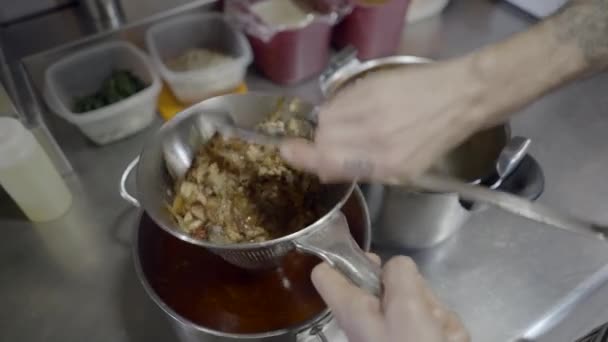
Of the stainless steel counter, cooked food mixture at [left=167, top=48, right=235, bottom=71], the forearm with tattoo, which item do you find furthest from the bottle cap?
→ the forearm with tattoo

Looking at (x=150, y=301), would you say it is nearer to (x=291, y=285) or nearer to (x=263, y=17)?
(x=291, y=285)

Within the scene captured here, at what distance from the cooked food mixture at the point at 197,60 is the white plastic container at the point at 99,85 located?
6cm

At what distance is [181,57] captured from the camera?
82 centimetres

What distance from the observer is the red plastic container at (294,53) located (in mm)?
764

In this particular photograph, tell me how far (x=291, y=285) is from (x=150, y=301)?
17 cm

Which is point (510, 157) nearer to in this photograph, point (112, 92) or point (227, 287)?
point (227, 287)

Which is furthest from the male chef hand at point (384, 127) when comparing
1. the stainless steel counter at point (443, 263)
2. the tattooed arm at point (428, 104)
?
the stainless steel counter at point (443, 263)

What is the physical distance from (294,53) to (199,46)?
0.56ft

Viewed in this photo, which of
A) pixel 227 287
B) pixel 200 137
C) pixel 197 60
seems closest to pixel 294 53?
pixel 197 60

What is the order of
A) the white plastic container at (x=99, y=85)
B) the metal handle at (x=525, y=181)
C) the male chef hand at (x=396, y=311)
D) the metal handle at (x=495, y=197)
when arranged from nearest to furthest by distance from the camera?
the male chef hand at (x=396, y=311), the metal handle at (x=495, y=197), the metal handle at (x=525, y=181), the white plastic container at (x=99, y=85)

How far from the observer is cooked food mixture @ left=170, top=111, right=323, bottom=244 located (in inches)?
21.7

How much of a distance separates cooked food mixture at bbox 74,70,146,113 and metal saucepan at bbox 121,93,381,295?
0.23m

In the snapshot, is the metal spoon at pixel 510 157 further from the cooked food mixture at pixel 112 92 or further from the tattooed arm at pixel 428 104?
the cooked food mixture at pixel 112 92

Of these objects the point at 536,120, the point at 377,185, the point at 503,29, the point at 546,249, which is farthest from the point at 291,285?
the point at 503,29
